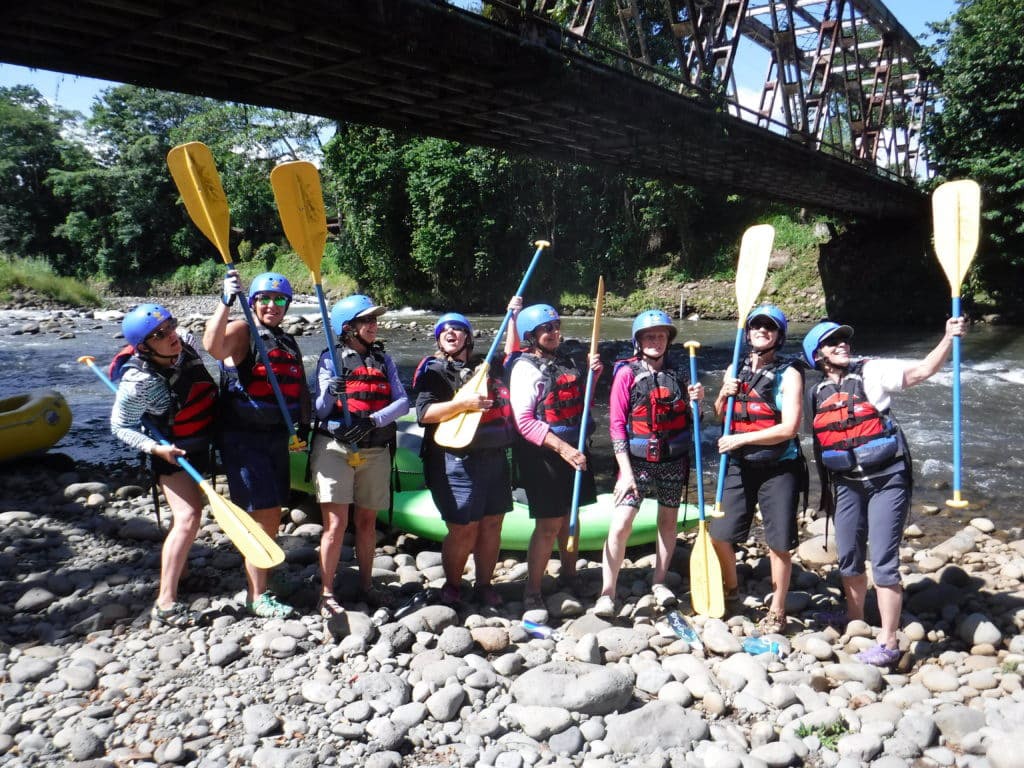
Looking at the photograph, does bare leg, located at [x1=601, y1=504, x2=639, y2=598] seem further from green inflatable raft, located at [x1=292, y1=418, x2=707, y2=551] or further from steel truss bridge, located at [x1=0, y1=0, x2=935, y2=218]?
steel truss bridge, located at [x1=0, y1=0, x2=935, y2=218]

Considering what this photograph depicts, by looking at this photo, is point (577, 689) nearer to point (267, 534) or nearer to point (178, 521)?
point (267, 534)

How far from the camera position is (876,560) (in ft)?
10.1

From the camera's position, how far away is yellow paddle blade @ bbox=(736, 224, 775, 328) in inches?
154

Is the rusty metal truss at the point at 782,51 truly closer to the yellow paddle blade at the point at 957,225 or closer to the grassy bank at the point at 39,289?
the yellow paddle blade at the point at 957,225

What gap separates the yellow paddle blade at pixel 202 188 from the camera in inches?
138

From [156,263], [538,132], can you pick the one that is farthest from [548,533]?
[156,263]

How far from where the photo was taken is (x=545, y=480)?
3.51 meters

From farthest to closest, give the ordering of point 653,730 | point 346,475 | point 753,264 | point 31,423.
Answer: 1. point 31,423
2. point 753,264
3. point 346,475
4. point 653,730

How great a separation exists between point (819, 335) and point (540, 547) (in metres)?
1.60

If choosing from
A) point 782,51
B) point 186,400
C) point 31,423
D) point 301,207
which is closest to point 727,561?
point 186,400

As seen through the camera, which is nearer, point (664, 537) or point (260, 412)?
point (260, 412)

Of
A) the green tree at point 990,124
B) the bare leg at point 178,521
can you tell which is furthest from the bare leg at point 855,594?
the green tree at point 990,124

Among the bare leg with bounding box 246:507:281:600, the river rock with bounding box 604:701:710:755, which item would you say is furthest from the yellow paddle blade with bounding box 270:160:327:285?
the river rock with bounding box 604:701:710:755

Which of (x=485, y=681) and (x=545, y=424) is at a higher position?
(x=545, y=424)
